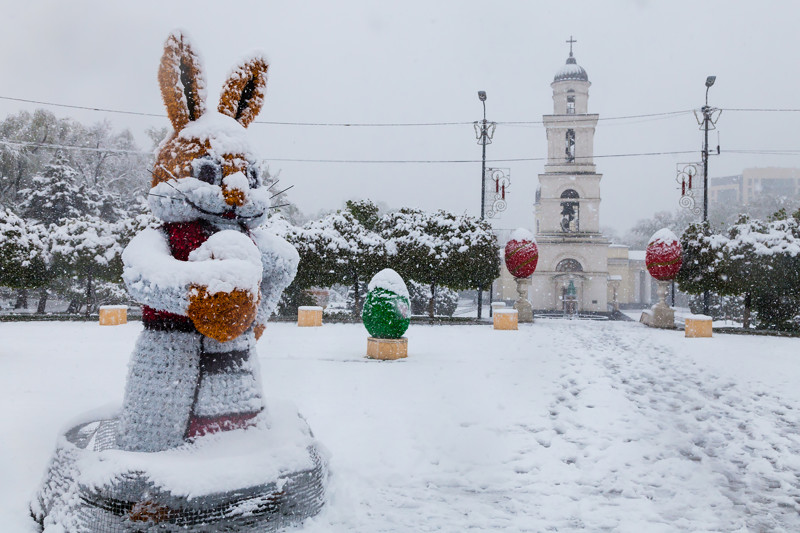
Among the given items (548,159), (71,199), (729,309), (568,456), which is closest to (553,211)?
(548,159)

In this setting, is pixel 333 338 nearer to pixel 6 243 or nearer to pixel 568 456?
pixel 568 456

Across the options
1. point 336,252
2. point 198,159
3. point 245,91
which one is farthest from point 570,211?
point 198,159

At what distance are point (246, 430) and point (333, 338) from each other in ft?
32.6

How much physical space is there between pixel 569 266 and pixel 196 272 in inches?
1191

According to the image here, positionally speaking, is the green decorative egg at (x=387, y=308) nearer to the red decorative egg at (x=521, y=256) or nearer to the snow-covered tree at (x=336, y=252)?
the snow-covered tree at (x=336, y=252)

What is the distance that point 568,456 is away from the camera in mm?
5664

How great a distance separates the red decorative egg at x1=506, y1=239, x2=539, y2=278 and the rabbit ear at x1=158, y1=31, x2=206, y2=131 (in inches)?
594

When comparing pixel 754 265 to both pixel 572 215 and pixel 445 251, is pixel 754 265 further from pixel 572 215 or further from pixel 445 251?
pixel 572 215

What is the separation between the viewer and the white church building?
100 feet

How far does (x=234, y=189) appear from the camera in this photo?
3803 millimetres

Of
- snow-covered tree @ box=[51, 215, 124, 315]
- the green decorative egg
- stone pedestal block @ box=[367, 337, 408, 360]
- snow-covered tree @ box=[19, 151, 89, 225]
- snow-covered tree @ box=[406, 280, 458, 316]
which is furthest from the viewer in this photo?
snow-covered tree @ box=[406, 280, 458, 316]

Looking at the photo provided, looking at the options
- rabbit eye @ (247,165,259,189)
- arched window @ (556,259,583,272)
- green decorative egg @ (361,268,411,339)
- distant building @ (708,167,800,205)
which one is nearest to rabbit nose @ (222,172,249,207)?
rabbit eye @ (247,165,259,189)

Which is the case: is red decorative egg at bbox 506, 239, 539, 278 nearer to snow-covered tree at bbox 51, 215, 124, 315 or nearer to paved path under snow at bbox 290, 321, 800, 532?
paved path under snow at bbox 290, 321, 800, 532

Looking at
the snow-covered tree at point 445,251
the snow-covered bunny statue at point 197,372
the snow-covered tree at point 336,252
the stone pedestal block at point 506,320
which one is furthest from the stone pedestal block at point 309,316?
the snow-covered bunny statue at point 197,372
